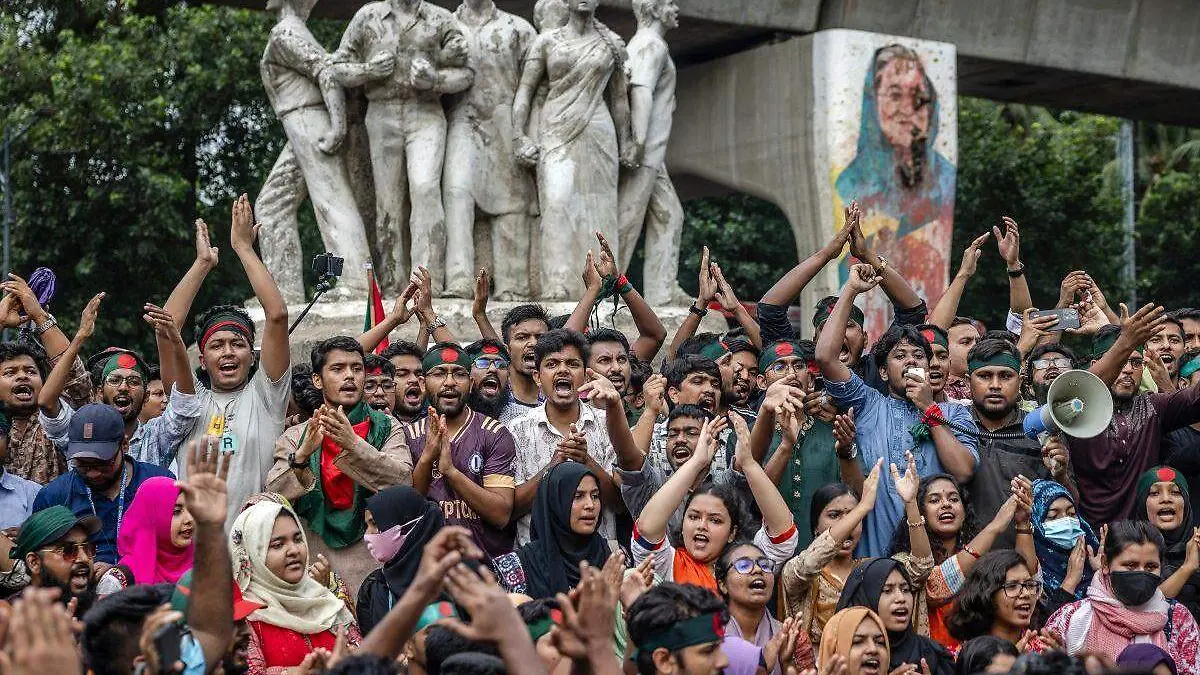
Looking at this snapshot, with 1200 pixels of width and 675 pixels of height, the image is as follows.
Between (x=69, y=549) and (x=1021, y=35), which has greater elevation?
(x=1021, y=35)

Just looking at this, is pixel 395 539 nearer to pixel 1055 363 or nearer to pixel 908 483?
pixel 908 483

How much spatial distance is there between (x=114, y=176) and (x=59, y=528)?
47.7 feet

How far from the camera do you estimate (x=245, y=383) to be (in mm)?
7219

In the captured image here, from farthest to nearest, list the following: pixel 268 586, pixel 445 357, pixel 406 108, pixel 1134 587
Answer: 1. pixel 406 108
2. pixel 445 357
3. pixel 1134 587
4. pixel 268 586

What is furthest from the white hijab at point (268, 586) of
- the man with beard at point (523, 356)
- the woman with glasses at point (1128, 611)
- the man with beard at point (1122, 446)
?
the man with beard at point (1122, 446)

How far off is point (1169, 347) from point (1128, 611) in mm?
2564

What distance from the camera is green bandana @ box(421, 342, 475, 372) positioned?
772cm

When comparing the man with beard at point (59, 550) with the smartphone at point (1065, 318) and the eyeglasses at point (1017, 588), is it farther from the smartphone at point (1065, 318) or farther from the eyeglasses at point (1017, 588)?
the smartphone at point (1065, 318)

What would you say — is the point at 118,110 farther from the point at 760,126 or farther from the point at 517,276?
the point at 517,276

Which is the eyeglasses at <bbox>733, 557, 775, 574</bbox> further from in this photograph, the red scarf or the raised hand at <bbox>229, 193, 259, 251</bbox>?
the raised hand at <bbox>229, 193, 259, 251</bbox>

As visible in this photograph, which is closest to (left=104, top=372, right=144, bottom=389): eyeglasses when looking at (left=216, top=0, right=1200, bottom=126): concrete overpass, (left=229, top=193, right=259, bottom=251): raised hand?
(left=229, top=193, right=259, bottom=251): raised hand

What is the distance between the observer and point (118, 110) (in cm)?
1973

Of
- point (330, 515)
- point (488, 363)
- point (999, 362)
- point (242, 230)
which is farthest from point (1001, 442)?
point (242, 230)

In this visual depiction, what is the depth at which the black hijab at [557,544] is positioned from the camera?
251 inches
